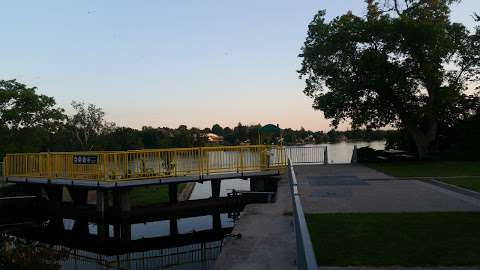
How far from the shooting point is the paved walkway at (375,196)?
11.8 meters

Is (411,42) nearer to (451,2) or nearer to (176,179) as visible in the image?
(451,2)

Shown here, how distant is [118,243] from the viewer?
1548 cm

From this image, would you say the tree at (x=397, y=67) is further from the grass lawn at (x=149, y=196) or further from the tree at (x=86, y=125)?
the tree at (x=86, y=125)

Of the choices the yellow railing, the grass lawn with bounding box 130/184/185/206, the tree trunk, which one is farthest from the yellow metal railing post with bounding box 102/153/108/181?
the tree trunk

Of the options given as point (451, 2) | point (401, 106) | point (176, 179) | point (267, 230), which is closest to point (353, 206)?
point (267, 230)

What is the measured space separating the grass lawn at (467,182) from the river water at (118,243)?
8.29 meters

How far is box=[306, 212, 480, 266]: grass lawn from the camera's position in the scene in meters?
6.96

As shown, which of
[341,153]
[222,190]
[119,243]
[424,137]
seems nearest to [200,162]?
[119,243]

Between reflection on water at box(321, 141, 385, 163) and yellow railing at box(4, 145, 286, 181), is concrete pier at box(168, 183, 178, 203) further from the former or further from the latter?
reflection on water at box(321, 141, 385, 163)

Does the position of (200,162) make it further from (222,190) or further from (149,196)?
(222,190)

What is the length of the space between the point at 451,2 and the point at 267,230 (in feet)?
87.8

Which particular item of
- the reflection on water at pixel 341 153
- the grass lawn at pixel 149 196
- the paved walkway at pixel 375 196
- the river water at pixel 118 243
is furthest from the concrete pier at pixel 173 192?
the reflection on water at pixel 341 153

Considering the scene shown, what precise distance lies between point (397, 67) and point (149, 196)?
17128 millimetres

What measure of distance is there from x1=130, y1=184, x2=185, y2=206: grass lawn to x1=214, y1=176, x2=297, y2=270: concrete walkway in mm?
10514
